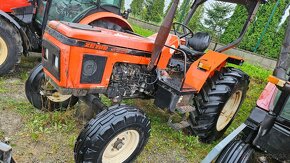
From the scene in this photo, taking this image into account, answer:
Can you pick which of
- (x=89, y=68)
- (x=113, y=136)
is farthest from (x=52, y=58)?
(x=113, y=136)

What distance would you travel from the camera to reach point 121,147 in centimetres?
259

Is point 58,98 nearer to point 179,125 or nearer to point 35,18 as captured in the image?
point 179,125

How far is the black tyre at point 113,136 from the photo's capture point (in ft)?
7.68

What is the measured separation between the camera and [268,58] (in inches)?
326

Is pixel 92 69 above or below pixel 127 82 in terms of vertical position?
above

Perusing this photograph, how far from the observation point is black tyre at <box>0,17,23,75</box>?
394 cm

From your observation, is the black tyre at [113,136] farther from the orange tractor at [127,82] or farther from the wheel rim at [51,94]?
the wheel rim at [51,94]

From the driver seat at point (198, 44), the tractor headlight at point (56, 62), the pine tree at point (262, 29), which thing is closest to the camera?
the tractor headlight at point (56, 62)

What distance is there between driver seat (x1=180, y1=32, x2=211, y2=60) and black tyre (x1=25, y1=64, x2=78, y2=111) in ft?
5.28

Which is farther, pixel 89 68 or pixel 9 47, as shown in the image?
pixel 9 47

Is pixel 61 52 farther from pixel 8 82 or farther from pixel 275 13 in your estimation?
pixel 275 13

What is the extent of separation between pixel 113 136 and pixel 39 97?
138 cm

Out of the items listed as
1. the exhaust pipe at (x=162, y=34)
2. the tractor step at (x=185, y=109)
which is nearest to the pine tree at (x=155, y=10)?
the tractor step at (x=185, y=109)

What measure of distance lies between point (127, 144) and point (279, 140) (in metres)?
1.42
